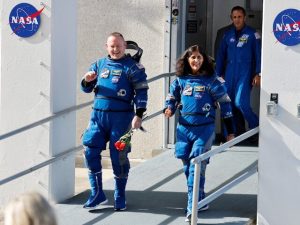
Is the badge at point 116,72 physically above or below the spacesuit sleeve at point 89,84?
above

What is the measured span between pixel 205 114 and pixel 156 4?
2902 millimetres

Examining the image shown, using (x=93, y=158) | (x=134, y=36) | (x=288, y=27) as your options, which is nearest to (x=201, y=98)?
(x=288, y=27)

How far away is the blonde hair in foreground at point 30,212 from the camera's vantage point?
2809mm

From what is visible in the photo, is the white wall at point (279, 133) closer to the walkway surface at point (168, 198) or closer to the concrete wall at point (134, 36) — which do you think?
the walkway surface at point (168, 198)

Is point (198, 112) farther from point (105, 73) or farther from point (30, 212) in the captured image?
point (30, 212)

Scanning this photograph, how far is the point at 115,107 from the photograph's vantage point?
22.0 ft

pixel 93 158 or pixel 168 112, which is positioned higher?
pixel 168 112

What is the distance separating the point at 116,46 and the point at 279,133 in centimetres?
160

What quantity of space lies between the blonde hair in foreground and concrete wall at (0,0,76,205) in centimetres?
431

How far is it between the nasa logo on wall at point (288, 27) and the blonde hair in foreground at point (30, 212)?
11.9 ft

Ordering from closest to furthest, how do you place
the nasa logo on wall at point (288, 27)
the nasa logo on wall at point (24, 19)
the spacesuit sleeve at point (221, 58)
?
the nasa logo on wall at point (288, 27) < the nasa logo on wall at point (24, 19) < the spacesuit sleeve at point (221, 58)

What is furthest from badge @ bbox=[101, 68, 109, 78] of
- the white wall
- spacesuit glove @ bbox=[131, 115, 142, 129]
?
the white wall

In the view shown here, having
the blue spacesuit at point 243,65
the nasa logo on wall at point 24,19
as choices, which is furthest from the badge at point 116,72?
the blue spacesuit at point 243,65

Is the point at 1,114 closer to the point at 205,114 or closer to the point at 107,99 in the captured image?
the point at 107,99
